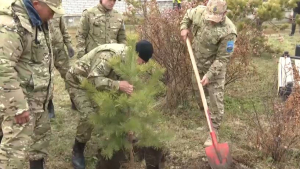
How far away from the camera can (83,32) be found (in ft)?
15.4

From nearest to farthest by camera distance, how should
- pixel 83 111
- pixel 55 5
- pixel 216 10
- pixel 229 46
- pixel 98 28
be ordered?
pixel 55 5 → pixel 83 111 → pixel 216 10 → pixel 229 46 → pixel 98 28

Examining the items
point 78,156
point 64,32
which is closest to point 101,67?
point 78,156

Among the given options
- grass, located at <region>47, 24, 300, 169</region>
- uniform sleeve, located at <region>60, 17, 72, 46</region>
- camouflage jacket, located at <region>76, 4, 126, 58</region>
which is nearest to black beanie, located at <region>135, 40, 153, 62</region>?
grass, located at <region>47, 24, 300, 169</region>

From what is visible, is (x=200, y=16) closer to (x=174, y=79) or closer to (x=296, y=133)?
(x=174, y=79)

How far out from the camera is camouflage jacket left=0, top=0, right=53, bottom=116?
2719 mm

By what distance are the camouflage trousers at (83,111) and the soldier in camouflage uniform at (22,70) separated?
389 millimetres

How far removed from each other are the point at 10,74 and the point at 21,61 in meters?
0.29

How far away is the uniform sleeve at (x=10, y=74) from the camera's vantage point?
2695mm

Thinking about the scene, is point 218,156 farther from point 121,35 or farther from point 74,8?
point 74,8

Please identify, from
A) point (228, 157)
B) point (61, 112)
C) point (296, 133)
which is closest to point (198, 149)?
point (228, 157)

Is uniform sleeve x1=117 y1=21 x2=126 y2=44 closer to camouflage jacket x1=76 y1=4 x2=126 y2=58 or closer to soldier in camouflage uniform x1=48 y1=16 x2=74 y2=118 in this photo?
camouflage jacket x1=76 y1=4 x2=126 y2=58

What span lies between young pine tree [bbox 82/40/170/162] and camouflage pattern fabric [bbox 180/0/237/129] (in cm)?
136

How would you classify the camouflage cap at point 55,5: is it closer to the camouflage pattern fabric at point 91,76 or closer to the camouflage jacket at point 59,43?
the camouflage pattern fabric at point 91,76

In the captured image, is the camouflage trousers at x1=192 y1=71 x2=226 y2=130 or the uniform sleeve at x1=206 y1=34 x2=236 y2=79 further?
the camouflage trousers at x1=192 y1=71 x2=226 y2=130
